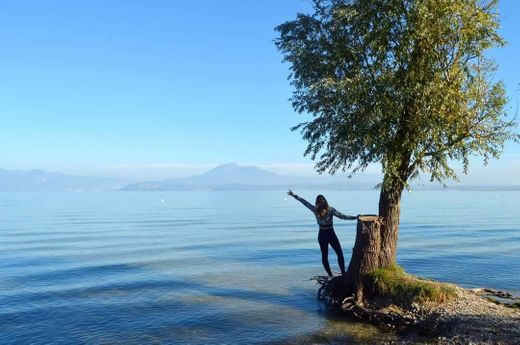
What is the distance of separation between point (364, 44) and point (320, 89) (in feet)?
8.35

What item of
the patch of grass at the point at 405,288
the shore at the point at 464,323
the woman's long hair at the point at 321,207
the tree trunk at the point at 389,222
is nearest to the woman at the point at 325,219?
the woman's long hair at the point at 321,207

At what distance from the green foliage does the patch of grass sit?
3.91 meters

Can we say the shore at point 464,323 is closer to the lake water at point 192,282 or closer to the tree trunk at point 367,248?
the lake water at point 192,282

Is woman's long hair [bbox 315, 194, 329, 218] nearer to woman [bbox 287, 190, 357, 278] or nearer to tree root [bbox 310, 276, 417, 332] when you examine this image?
woman [bbox 287, 190, 357, 278]

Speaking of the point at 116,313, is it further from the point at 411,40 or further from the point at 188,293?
the point at 411,40

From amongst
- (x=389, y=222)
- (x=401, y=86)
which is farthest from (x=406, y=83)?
(x=389, y=222)

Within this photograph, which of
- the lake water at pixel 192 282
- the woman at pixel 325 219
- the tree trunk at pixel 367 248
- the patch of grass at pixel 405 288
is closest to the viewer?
the patch of grass at pixel 405 288

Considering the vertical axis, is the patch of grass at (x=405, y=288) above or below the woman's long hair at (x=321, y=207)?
below

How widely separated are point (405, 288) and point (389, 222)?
3.12 meters

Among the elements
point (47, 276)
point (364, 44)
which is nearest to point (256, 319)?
point (364, 44)

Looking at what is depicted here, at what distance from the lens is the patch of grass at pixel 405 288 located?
57.4 ft

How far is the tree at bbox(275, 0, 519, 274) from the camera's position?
1823 cm

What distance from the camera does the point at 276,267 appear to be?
32406 millimetres

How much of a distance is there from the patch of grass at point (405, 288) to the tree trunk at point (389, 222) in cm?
55
